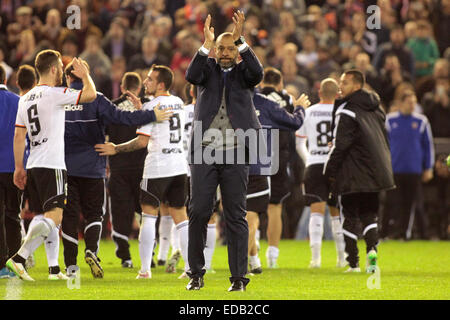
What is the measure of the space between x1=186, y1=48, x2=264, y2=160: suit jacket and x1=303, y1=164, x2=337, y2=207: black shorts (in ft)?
13.0

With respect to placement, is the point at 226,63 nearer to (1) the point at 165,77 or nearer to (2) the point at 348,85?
(1) the point at 165,77

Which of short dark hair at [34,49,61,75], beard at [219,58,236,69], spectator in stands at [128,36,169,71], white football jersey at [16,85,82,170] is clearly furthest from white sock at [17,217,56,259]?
spectator in stands at [128,36,169,71]

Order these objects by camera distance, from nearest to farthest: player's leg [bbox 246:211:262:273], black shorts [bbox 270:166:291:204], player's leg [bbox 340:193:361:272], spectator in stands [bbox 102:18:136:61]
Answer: player's leg [bbox 340:193:361:272], player's leg [bbox 246:211:262:273], black shorts [bbox 270:166:291:204], spectator in stands [bbox 102:18:136:61]

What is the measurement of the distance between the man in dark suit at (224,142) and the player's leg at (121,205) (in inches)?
162

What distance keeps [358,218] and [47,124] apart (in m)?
4.27

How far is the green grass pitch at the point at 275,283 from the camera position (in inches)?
353

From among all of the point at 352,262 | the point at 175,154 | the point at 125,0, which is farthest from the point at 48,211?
the point at 125,0

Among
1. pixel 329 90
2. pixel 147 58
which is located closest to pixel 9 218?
pixel 329 90

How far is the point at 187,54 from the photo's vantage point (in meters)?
20.6

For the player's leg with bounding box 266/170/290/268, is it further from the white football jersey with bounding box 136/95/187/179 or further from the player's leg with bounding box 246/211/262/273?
the white football jersey with bounding box 136/95/187/179

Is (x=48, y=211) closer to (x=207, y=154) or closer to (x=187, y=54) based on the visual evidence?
(x=207, y=154)

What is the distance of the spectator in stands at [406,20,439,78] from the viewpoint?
2146cm

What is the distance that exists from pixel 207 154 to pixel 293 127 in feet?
8.95

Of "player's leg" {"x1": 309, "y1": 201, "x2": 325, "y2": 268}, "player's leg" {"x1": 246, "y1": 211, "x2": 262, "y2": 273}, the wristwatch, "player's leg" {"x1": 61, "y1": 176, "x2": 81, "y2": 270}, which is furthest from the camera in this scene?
"player's leg" {"x1": 309, "y1": 201, "x2": 325, "y2": 268}
